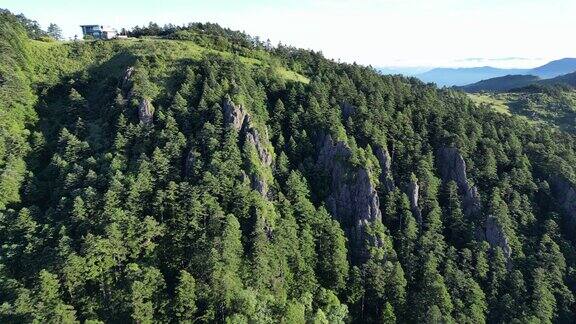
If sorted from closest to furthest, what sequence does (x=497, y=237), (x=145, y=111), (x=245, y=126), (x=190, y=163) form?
(x=190, y=163)
(x=497, y=237)
(x=245, y=126)
(x=145, y=111)

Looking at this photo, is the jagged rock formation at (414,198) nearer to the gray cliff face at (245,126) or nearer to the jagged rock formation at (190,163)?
the gray cliff face at (245,126)

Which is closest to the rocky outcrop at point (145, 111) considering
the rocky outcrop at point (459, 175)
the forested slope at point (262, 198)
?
the forested slope at point (262, 198)

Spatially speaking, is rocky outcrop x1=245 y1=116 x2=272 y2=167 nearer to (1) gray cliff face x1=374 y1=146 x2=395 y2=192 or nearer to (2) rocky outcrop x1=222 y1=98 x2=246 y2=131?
(2) rocky outcrop x1=222 y1=98 x2=246 y2=131

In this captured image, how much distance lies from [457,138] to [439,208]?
28349 millimetres

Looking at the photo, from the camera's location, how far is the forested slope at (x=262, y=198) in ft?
307

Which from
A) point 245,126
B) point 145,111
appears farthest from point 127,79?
point 245,126

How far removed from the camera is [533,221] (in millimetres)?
134000

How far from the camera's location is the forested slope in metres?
93.6

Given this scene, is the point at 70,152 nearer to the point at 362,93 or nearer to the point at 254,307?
the point at 254,307

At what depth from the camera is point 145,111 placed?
130m

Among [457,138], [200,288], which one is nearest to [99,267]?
[200,288]

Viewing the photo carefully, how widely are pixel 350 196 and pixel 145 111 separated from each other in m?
67.7

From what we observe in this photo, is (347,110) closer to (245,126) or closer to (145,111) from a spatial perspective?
(245,126)

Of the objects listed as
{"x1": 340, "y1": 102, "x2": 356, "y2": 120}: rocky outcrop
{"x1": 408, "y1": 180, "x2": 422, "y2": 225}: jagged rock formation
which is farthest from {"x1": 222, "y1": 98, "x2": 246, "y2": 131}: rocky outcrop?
{"x1": 408, "y1": 180, "x2": 422, "y2": 225}: jagged rock formation
